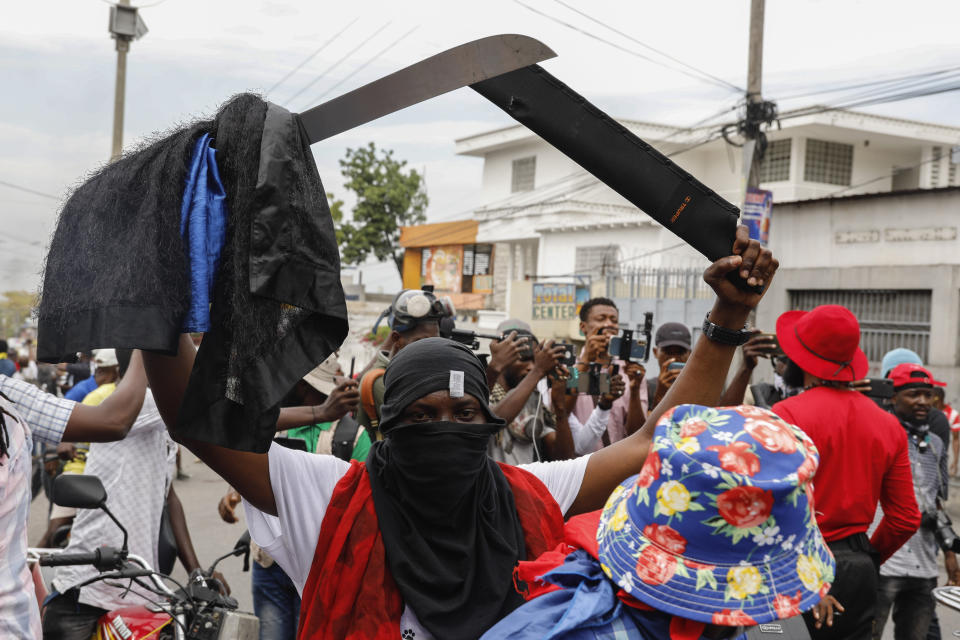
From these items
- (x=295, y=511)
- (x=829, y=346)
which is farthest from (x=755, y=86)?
(x=295, y=511)

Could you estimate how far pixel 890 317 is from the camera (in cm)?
1609

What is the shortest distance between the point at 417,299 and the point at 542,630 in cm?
313

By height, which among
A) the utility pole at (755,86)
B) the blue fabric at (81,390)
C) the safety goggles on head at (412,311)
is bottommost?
the blue fabric at (81,390)

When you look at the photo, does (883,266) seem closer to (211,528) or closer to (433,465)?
(211,528)

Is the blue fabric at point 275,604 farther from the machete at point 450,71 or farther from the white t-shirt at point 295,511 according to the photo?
the machete at point 450,71

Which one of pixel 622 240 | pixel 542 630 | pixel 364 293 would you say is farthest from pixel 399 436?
pixel 364 293

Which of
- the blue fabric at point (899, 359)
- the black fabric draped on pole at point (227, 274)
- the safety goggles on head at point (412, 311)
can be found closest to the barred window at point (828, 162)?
the blue fabric at point (899, 359)

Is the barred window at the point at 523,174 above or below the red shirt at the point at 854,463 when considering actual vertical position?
above

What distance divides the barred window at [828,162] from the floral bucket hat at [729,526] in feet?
95.2

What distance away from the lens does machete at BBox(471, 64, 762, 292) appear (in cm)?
182

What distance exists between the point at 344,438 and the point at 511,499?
2.11 m

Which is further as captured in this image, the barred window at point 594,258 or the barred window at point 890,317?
the barred window at point 594,258

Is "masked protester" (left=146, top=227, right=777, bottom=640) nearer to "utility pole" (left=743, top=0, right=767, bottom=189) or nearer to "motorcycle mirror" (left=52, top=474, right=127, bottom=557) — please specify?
"motorcycle mirror" (left=52, top=474, right=127, bottom=557)

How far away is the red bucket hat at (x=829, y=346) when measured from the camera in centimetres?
415
